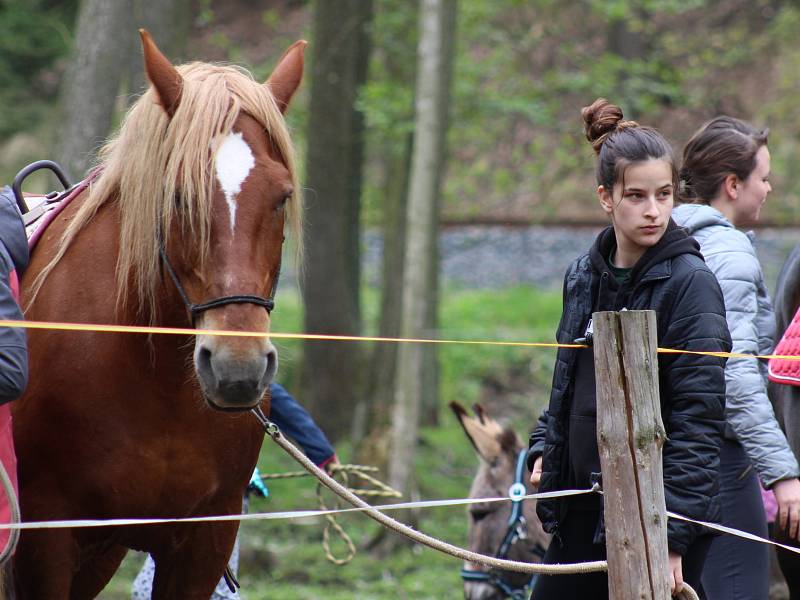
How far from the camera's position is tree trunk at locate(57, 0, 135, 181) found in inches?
270

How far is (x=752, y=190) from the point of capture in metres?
3.70

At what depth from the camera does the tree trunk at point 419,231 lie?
8297 millimetres

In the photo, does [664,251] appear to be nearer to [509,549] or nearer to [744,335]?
[744,335]

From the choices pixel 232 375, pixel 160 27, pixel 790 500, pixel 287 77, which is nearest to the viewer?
pixel 232 375

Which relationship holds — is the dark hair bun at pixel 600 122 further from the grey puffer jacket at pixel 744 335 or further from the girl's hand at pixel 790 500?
the girl's hand at pixel 790 500

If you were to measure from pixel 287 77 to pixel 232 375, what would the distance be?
1.14 m

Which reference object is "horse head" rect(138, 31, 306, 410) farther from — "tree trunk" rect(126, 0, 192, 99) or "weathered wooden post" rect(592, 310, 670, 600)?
"tree trunk" rect(126, 0, 192, 99)

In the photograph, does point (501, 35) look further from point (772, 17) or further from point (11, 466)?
point (11, 466)

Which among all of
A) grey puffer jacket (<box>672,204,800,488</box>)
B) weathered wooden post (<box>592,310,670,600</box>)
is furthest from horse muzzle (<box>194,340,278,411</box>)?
grey puffer jacket (<box>672,204,800,488</box>)

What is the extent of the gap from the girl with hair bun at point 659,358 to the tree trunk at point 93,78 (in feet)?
14.9

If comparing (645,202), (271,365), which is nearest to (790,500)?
(645,202)

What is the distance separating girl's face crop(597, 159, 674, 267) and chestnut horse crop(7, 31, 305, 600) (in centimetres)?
94

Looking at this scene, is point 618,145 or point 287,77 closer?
point 618,145

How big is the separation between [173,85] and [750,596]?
93.2 inches
